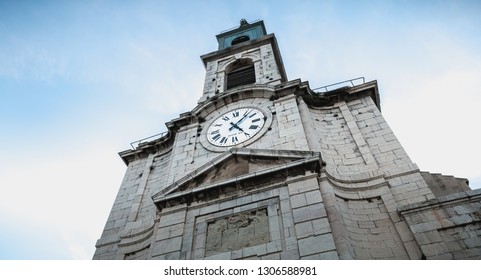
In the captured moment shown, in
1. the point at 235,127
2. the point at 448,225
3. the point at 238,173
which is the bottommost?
the point at 448,225

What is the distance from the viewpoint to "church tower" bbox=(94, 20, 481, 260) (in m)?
6.68

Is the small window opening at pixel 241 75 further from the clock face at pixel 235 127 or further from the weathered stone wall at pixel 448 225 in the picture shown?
the weathered stone wall at pixel 448 225

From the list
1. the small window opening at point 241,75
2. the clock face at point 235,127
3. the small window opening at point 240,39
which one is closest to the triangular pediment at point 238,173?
the clock face at point 235,127

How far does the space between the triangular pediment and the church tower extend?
3 centimetres

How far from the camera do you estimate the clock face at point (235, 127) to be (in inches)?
413

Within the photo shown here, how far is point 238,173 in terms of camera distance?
8961 mm

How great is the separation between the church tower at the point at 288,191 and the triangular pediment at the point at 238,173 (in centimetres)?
3

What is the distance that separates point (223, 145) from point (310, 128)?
2.51m

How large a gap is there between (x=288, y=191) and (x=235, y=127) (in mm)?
3804

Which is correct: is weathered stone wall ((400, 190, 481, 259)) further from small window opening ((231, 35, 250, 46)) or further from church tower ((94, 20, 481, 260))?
small window opening ((231, 35, 250, 46))

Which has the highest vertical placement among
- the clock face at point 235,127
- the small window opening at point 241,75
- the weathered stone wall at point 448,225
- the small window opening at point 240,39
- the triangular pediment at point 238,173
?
the small window opening at point 240,39

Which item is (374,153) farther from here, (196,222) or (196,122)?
(196,122)

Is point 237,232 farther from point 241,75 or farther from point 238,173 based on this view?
point 241,75

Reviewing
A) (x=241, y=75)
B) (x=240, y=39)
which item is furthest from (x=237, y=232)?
(x=240, y=39)
